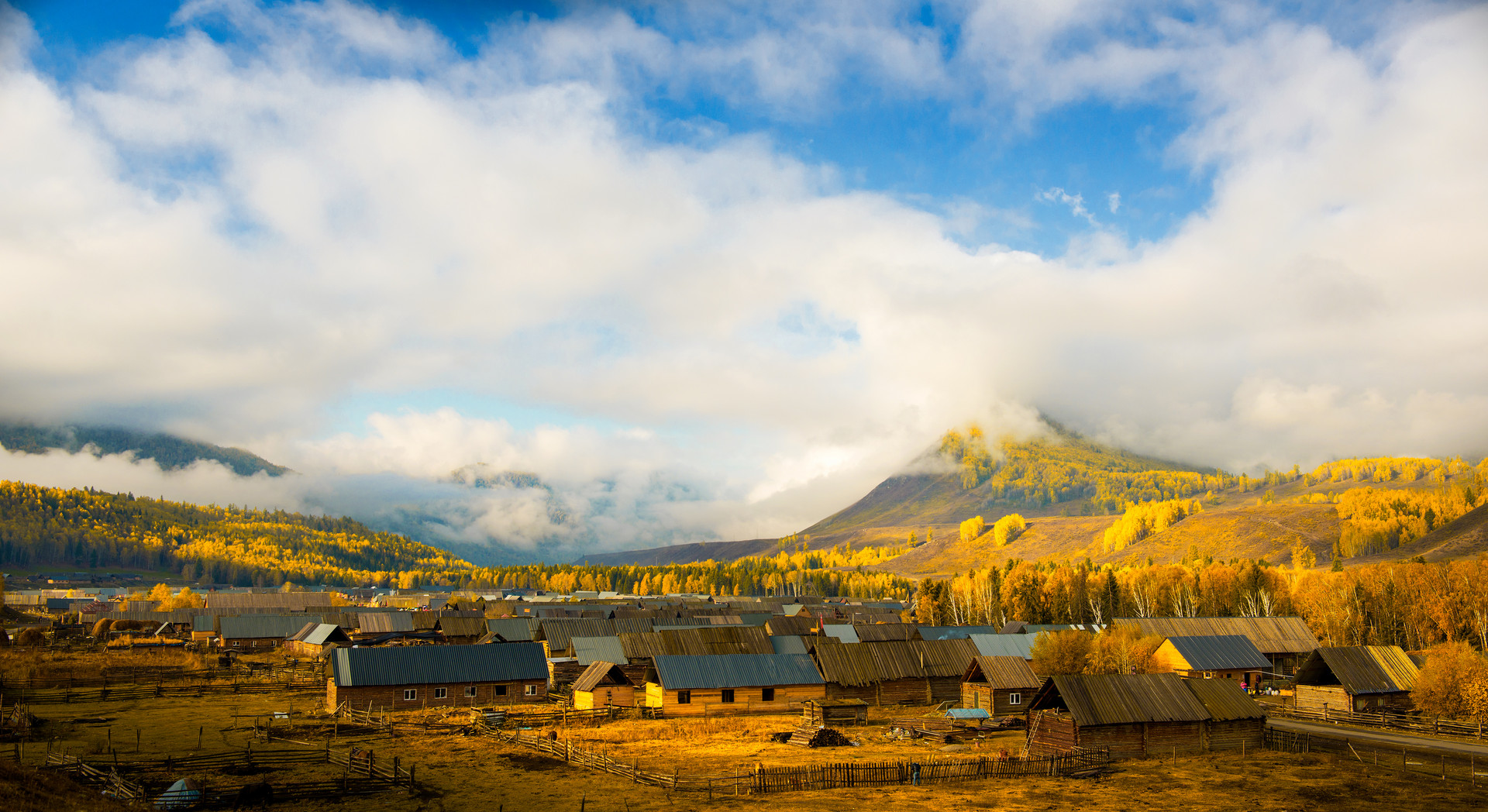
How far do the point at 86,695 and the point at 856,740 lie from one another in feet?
188

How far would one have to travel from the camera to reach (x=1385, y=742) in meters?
53.4

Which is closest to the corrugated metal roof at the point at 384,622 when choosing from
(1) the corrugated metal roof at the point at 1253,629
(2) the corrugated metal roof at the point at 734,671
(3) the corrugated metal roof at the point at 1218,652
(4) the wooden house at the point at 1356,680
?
(2) the corrugated metal roof at the point at 734,671

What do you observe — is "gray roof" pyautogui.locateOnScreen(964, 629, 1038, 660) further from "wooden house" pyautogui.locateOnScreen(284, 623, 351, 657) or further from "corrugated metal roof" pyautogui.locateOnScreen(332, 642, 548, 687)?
"wooden house" pyautogui.locateOnScreen(284, 623, 351, 657)

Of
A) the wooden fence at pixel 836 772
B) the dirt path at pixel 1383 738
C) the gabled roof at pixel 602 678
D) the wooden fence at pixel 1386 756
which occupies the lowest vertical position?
the dirt path at pixel 1383 738

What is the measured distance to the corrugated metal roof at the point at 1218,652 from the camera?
247 feet

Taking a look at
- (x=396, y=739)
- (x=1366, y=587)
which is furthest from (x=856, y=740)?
(x=1366, y=587)

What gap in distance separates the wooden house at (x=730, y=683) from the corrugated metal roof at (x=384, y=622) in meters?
68.6

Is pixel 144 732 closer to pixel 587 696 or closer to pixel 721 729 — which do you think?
pixel 587 696

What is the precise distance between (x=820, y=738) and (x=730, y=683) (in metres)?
14.1

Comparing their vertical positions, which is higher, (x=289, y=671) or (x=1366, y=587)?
(x=1366, y=587)

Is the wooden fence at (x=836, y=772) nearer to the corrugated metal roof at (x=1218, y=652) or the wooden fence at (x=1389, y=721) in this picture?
the wooden fence at (x=1389, y=721)

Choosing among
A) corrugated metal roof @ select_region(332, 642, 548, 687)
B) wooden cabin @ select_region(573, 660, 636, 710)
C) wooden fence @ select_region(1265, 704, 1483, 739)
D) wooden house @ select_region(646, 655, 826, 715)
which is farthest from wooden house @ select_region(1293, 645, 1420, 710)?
corrugated metal roof @ select_region(332, 642, 548, 687)

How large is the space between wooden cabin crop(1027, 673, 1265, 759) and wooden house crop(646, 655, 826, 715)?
2067cm

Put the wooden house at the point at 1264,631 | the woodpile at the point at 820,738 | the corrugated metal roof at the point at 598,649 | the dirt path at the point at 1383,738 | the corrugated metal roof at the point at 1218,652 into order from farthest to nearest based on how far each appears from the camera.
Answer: the wooden house at the point at 1264,631
the corrugated metal roof at the point at 598,649
the corrugated metal roof at the point at 1218,652
the woodpile at the point at 820,738
the dirt path at the point at 1383,738
